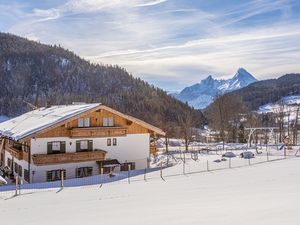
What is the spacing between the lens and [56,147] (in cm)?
3547

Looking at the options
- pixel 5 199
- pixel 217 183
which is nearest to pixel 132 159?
pixel 217 183

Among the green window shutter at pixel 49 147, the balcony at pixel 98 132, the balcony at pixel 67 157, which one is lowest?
the balcony at pixel 67 157

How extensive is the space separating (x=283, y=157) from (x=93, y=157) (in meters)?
21.1

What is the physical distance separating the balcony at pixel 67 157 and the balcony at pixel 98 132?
169 cm

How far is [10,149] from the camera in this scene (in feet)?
133

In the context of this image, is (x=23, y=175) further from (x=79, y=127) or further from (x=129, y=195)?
(x=129, y=195)

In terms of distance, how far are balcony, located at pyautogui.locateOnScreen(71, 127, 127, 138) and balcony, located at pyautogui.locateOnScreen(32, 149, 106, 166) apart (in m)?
1.69

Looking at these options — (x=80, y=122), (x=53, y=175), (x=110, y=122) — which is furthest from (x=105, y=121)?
(x=53, y=175)

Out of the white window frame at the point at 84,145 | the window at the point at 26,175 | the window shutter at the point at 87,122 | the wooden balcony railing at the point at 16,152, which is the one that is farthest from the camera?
the window shutter at the point at 87,122

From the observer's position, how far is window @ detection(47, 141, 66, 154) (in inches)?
1383

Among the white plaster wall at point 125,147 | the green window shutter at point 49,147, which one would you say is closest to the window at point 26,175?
the green window shutter at point 49,147

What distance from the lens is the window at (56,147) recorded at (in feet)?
115

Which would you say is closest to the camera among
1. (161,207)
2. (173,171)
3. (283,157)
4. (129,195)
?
(161,207)

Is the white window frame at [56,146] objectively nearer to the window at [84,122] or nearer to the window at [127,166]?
the window at [84,122]
